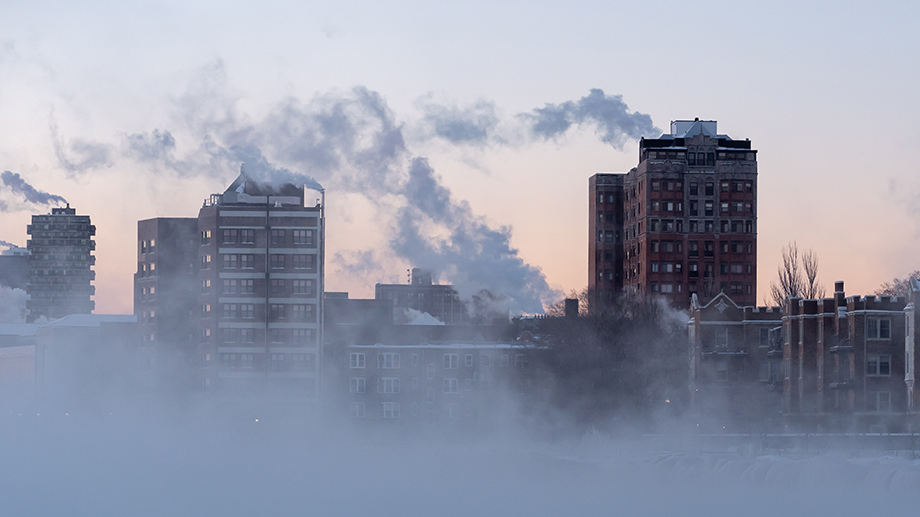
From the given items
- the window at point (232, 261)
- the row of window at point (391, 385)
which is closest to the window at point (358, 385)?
the row of window at point (391, 385)

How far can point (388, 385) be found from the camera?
407 ft

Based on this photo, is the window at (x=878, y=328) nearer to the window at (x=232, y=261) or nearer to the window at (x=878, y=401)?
the window at (x=878, y=401)

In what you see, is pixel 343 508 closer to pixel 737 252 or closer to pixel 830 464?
pixel 830 464

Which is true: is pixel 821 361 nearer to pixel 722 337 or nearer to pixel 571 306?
pixel 722 337

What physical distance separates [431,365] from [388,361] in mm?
4480

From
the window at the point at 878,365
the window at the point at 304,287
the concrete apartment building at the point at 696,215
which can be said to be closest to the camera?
the window at the point at 878,365

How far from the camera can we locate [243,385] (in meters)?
125

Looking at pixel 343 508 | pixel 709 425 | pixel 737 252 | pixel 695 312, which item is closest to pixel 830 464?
pixel 709 425

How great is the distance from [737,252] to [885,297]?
81.3 metres

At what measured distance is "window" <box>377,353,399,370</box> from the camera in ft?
408

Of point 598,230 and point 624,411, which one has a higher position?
point 598,230

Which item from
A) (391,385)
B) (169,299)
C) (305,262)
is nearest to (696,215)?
(391,385)

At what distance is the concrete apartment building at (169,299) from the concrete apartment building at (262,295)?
1222 centimetres

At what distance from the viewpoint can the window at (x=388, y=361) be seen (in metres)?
124
